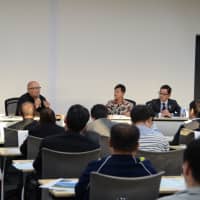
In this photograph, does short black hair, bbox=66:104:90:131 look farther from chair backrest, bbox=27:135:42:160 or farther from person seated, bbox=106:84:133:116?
person seated, bbox=106:84:133:116

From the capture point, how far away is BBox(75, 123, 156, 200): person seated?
2.67 metres

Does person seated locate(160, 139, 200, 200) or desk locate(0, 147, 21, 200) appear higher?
person seated locate(160, 139, 200, 200)

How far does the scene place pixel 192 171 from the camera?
1.67 metres

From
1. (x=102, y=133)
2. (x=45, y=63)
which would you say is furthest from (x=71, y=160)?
(x=45, y=63)

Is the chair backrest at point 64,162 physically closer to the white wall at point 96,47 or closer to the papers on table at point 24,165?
the papers on table at point 24,165

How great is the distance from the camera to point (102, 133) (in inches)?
199

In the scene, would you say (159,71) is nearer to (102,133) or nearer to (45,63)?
(45,63)

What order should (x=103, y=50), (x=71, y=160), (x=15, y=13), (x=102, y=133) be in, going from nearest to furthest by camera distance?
(x=71, y=160)
(x=102, y=133)
(x=15, y=13)
(x=103, y=50)

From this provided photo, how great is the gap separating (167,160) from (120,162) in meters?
1.11

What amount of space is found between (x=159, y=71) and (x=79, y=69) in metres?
1.69

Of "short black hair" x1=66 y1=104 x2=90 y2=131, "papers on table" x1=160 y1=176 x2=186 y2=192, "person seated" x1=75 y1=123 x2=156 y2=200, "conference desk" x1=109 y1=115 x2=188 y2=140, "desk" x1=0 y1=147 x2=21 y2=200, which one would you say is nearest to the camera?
"person seated" x1=75 y1=123 x2=156 y2=200

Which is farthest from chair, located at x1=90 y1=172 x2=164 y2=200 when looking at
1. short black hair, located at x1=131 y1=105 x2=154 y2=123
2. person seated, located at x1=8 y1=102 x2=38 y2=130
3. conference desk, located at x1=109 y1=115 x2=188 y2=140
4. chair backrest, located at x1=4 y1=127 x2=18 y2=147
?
conference desk, located at x1=109 y1=115 x2=188 y2=140

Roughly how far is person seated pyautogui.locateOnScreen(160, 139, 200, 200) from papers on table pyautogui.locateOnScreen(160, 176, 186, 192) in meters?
1.28

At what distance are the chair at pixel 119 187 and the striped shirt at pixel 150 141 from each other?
1331 mm
